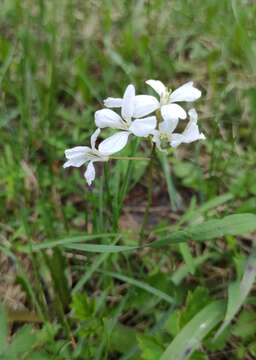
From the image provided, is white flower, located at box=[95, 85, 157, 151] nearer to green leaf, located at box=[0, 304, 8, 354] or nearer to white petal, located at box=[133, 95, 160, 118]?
white petal, located at box=[133, 95, 160, 118]

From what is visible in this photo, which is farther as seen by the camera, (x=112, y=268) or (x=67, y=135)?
(x=67, y=135)

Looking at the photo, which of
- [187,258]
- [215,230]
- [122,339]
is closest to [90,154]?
[215,230]

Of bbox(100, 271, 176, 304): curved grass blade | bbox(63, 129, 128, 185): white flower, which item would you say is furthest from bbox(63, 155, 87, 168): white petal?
bbox(100, 271, 176, 304): curved grass blade

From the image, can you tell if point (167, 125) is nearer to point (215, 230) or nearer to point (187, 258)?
point (215, 230)

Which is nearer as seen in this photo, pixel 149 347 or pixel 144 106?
pixel 144 106

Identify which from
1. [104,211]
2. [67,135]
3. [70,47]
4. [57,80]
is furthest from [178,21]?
[104,211]

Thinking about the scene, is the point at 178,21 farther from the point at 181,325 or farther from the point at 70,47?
the point at 181,325

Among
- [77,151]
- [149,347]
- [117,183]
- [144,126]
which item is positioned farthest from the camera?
[117,183]
